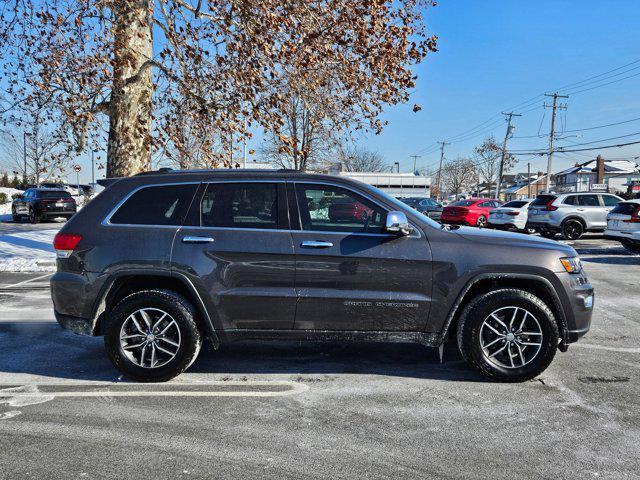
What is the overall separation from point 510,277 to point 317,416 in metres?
2.00

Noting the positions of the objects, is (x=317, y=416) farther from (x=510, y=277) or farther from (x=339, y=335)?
(x=510, y=277)

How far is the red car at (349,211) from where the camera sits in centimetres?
436

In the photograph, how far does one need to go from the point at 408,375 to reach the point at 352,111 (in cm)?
989

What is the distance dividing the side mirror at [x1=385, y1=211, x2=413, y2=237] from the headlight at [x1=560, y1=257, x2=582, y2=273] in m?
1.35

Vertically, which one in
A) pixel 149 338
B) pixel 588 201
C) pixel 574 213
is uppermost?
pixel 588 201

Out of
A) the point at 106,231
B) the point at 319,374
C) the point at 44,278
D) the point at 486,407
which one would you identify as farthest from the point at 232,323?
the point at 44,278

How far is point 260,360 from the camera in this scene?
16.3 ft

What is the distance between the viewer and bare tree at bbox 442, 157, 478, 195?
335 ft

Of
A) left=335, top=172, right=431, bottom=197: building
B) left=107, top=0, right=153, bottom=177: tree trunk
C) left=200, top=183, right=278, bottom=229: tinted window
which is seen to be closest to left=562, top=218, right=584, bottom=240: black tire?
left=107, top=0, right=153, bottom=177: tree trunk

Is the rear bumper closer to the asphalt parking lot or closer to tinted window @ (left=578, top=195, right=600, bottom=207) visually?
the asphalt parking lot

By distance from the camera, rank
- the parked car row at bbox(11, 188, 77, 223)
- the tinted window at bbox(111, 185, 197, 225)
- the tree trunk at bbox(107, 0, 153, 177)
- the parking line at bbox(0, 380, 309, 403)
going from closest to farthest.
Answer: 1. the parking line at bbox(0, 380, 309, 403)
2. the tinted window at bbox(111, 185, 197, 225)
3. the tree trunk at bbox(107, 0, 153, 177)
4. the parked car row at bbox(11, 188, 77, 223)

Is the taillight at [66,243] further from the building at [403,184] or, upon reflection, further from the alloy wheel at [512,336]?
the building at [403,184]

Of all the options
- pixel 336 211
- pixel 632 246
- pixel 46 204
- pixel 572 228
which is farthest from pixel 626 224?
pixel 46 204

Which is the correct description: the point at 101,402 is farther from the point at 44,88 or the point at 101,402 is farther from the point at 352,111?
the point at 352,111
